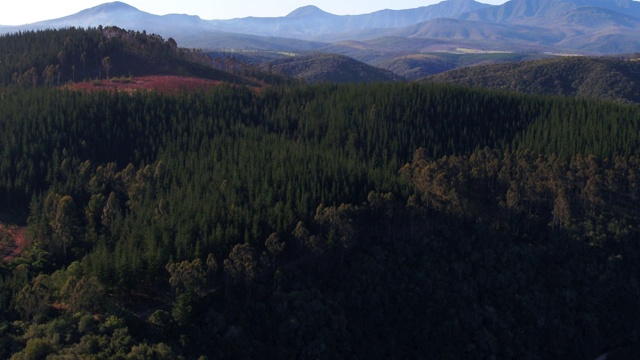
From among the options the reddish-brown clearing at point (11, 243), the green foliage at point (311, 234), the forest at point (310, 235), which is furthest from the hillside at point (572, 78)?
the reddish-brown clearing at point (11, 243)

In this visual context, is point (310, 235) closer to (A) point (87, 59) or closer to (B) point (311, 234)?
(B) point (311, 234)

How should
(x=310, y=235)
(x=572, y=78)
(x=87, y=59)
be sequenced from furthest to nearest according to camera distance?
(x=572, y=78) → (x=87, y=59) → (x=310, y=235)

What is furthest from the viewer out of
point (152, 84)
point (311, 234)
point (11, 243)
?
point (152, 84)

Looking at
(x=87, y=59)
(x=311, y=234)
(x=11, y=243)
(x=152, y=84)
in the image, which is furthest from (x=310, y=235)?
(x=87, y=59)

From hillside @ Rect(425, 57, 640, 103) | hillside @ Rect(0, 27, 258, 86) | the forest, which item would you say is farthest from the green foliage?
hillside @ Rect(425, 57, 640, 103)

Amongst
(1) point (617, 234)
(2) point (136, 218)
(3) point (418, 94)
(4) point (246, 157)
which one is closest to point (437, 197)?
(1) point (617, 234)

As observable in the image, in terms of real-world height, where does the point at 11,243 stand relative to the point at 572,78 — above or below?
below

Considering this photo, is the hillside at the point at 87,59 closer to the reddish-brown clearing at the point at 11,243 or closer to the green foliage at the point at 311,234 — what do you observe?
the green foliage at the point at 311,234
